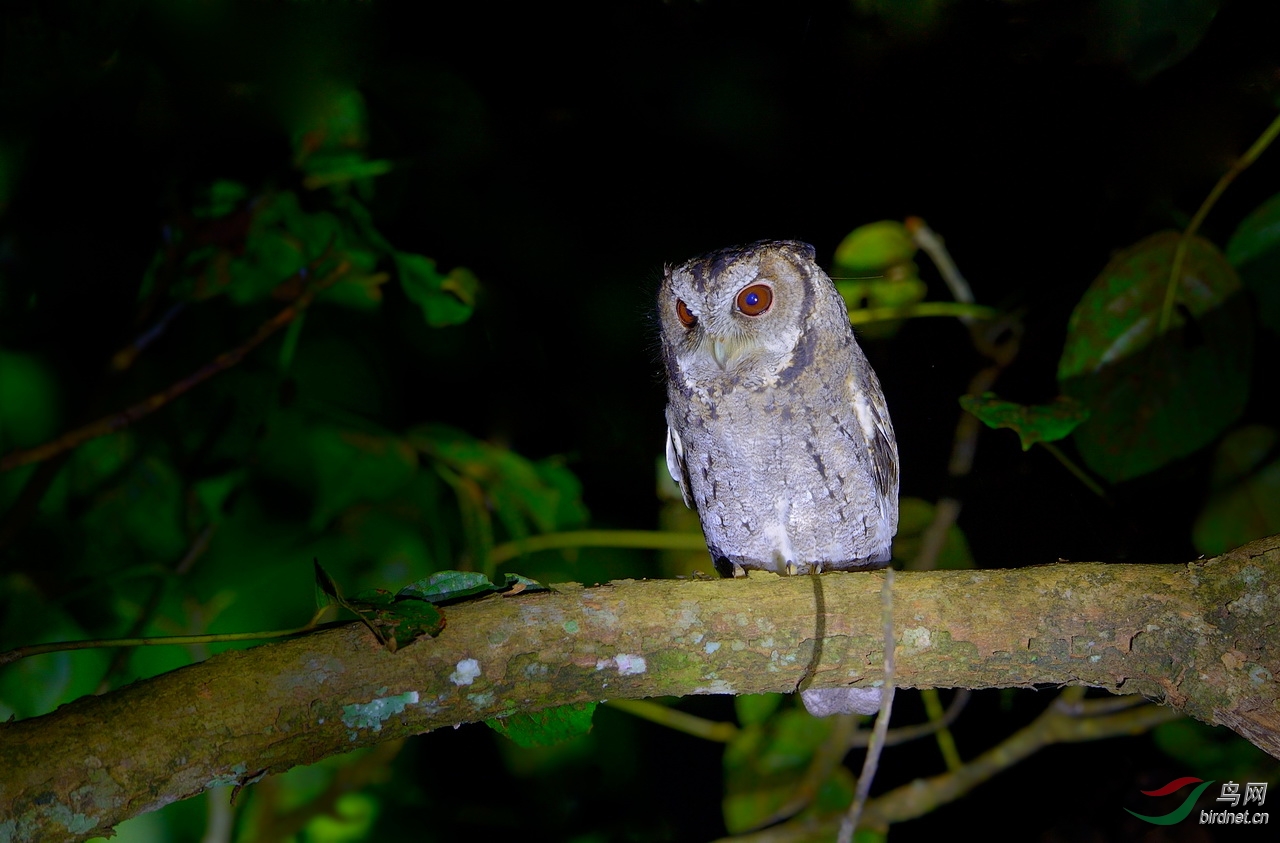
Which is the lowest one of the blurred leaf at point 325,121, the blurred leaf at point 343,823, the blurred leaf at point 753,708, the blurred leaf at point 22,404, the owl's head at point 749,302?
the blurred leaf at point 343,823

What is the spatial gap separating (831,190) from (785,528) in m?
0.88

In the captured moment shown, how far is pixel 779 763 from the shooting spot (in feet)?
6.14

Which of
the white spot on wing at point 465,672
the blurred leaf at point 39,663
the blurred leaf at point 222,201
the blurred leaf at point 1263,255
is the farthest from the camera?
the blurred leaf at point 222,201

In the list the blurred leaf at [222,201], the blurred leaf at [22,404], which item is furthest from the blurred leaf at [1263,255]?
the blurred leaf at [22,404]

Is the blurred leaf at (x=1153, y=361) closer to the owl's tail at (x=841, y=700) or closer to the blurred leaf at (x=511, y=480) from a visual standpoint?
the owl's tail at (x=841, y=700)

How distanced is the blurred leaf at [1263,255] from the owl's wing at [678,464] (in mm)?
1210

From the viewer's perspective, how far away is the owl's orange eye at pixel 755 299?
4.58 ft

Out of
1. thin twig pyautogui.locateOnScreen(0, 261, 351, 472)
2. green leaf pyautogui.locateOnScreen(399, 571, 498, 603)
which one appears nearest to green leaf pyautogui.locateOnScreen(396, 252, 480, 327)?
thin twig pyautogui.locateOnScreen(0, 261, 351, 472)

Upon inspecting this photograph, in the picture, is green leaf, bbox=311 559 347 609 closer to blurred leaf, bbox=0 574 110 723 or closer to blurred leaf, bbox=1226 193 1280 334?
blurred leaf, bbox=0 574 110 723

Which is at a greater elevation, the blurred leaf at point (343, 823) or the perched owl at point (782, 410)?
the perched owl at point (782, 410)

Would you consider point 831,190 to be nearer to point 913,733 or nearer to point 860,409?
point 860,409

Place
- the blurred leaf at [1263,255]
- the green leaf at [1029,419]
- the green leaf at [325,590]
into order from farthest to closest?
the blurred leaf at [1263,255] → the green leaf at [1029,419] → the green leaf at [325,590]

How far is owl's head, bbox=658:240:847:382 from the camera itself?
1.40m

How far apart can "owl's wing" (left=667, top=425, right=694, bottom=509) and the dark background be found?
15cm
